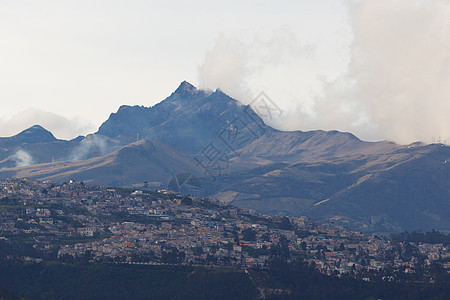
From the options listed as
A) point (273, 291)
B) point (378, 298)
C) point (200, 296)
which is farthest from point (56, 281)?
point (378, 298)

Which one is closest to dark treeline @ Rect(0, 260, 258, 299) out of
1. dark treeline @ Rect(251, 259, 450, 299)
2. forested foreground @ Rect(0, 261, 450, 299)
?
forested foreground @ Rect(0, 261, 450, 299)

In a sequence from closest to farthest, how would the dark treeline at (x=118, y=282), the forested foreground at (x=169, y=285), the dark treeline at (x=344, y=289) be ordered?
the dark treeline at (x=118, y=282)
the forested foreground at (x=169, y=285)
the dark treeline at (x=344, y=289)

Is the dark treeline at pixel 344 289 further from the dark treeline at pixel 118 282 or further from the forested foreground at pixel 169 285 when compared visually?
the dark treeline at pixel 118 282

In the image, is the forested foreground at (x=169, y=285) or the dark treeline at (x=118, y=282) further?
the forested foreground at (x=169, y=285)

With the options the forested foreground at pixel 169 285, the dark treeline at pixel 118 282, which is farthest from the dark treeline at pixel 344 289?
the dark treeline at pixel 118 282

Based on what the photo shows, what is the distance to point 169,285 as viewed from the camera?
188 metres

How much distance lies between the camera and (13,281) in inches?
7215

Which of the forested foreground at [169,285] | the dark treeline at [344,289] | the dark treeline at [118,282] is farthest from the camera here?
the dark treeline at [344,289]

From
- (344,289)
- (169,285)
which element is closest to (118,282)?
(169,285)

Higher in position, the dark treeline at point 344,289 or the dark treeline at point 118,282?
the dark treeline at point 118,282

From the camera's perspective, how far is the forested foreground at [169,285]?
182125mm

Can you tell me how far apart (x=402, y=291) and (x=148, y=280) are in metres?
57.8

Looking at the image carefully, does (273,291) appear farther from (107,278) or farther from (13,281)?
(13,281)

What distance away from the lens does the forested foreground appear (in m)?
182
